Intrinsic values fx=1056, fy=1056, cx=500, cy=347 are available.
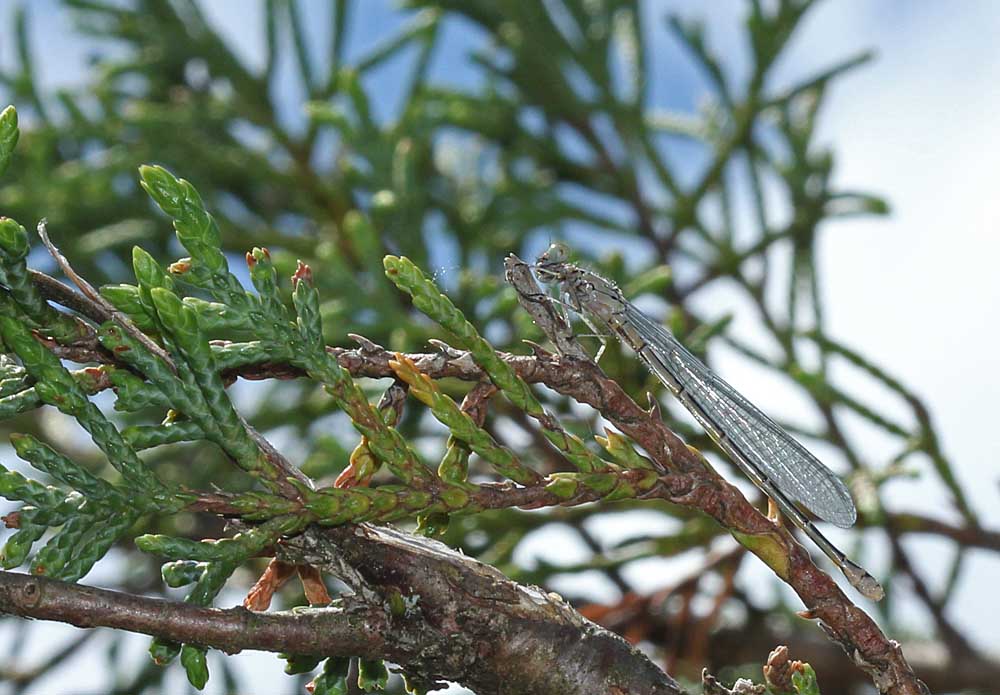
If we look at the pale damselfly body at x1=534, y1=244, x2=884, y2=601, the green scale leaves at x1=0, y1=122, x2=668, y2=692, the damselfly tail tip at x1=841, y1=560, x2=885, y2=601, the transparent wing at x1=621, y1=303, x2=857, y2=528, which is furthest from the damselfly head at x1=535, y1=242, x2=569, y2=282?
the damselfly tail tip at x1=841, y1=560, x2=885, y2=601

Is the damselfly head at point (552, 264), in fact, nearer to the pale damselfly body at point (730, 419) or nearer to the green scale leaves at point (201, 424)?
the pale damselfly body at point (730, 419)

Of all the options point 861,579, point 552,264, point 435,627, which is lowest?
point 435,627

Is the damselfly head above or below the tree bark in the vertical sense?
above

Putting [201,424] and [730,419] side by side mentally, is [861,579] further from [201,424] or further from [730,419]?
[201,424]

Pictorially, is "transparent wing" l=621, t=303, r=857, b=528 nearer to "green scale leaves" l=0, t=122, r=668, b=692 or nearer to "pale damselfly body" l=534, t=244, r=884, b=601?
"pale damselfly body" l=534, t=244, r=884, b=601

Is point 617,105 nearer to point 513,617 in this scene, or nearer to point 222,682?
point 222,682

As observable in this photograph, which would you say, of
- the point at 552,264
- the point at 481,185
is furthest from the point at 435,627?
the point at 481,185

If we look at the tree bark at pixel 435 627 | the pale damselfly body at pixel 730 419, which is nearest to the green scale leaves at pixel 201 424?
the tree bark at pixel 435 627
